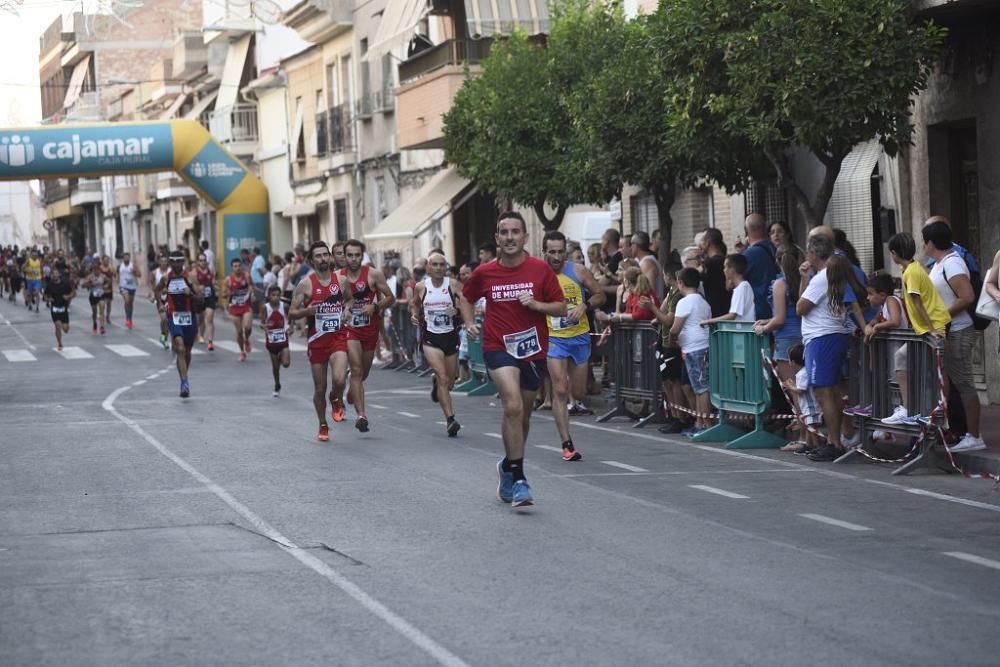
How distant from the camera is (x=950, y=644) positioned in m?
6.95

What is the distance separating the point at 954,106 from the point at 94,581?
42.9 ft

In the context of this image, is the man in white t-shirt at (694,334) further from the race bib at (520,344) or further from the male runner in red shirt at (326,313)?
the race bib at (520,344)

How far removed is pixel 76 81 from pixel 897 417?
87.4m

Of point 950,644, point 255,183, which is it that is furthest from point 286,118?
point 950,644

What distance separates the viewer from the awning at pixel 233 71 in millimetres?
58309

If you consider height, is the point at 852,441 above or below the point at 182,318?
below

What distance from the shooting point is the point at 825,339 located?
14016mm

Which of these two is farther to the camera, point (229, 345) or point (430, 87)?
A: point (229, 345)

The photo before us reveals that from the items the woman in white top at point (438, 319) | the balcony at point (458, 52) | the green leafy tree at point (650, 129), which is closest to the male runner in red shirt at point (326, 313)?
the woman in white top at point (438, 319)

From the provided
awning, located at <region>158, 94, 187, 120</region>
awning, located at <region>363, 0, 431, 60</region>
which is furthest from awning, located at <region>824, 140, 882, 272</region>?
awning, located at <region>158, 94, 187, 120</region>

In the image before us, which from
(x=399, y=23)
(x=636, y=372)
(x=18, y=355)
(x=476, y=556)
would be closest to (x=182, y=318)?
(x=636, y=372)

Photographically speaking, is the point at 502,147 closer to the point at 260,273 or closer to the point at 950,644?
the point at 260,273

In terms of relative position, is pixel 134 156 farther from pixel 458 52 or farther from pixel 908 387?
pixel 908 387

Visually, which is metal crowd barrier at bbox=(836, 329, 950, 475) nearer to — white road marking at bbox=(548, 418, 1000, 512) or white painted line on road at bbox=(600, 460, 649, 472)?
white road marking at bbox=(548, 418, 1000, 512)
